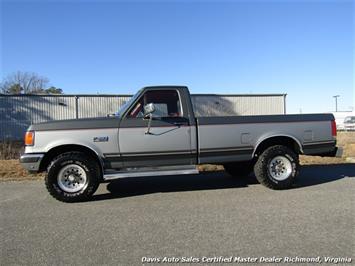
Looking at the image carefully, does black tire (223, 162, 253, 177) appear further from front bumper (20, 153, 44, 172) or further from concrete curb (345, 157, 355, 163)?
concrete curb (345, 157, 355, 163)

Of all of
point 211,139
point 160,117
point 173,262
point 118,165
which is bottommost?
point 173,262

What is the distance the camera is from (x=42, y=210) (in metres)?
6.29

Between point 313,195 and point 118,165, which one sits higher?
point 118,165

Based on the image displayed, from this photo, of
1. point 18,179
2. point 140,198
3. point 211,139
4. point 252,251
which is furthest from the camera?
point 18,179

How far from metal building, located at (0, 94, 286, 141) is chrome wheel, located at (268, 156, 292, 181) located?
28.4 m

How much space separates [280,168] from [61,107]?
34.1 m

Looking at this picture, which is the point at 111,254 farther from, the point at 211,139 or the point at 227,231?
the point at 211,139

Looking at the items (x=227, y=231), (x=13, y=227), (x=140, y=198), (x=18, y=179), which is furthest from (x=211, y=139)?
(x=18, y=179)

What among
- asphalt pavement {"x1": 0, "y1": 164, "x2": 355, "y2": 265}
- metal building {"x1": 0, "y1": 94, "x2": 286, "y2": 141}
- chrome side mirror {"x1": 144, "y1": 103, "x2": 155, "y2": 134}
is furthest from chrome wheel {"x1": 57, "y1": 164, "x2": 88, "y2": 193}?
metal building {"x1": 0, "y1": 94, "x2": 286, "y2": 141}

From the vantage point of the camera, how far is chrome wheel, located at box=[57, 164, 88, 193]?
22.7 ft

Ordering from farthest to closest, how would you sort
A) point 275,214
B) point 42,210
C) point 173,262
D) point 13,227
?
point 42,210
point 275,214
point 13,227
point 173,262

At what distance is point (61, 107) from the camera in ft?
127

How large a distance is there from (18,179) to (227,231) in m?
6.64

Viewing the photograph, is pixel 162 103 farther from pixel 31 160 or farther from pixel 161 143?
pixel 31 160
